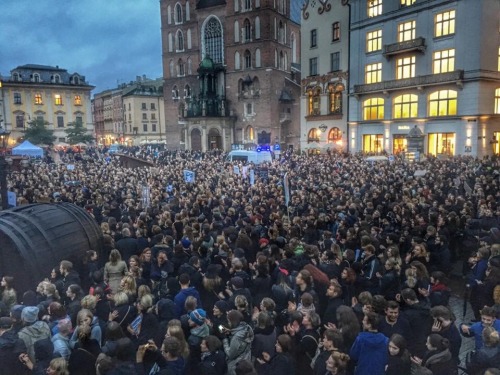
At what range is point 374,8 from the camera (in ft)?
121

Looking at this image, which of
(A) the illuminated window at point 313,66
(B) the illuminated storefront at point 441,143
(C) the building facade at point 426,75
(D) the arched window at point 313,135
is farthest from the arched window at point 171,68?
(B) the illuminated storefront at point 441,143

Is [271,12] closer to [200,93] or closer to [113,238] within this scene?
[200,93]

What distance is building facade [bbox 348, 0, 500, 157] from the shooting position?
30453mm

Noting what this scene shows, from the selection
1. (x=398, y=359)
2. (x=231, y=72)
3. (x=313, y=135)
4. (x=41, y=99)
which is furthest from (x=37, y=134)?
Result: (x=398, y=359)

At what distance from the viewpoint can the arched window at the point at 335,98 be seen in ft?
137

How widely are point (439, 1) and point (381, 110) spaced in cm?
986

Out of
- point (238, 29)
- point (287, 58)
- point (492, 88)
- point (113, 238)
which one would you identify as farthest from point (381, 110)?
point (113, 238)

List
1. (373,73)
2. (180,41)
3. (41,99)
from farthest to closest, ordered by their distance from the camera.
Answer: (41,99) → (180,41) → (373,73)

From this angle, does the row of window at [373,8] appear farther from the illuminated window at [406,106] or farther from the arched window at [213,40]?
the arched window at [213,40]

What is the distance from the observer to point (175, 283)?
688 cm

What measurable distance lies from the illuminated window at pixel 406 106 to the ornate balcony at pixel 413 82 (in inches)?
48.2

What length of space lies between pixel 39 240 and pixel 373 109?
3529cm

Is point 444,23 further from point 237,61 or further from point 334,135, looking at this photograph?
point 237,61

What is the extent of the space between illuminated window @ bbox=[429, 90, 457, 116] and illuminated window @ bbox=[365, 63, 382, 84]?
18.4 feet
